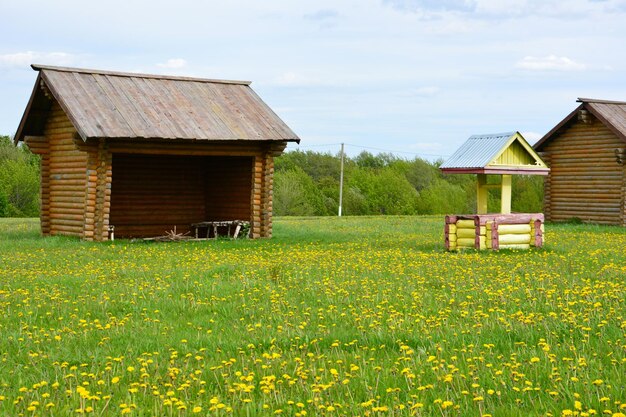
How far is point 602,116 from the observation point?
1314 inches

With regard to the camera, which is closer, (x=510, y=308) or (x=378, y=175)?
(x=510, y=308)

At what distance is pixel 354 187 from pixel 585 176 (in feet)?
177

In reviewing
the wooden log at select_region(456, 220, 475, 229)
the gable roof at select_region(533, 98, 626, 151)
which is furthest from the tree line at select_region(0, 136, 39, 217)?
the wooden log at select_region(456, 220, 475, 229)

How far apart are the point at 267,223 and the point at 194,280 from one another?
40.7ft

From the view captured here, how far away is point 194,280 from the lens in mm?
13859

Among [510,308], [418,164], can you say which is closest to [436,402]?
[510,308]

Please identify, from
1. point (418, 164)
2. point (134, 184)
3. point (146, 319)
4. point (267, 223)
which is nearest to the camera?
point (146, 319)

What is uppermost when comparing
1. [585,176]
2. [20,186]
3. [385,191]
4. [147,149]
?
[385,191]

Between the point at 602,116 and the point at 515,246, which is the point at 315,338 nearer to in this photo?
the point at 515,246

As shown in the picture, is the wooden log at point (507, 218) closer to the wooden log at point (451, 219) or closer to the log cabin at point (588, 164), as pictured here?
the wooden log at point (451, 219)

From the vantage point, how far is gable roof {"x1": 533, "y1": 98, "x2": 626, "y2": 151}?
107ft

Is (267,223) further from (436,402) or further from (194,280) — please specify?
(436,402)

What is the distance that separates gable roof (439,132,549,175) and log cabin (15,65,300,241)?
6.23 metres

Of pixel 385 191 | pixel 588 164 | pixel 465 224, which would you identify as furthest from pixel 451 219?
pixel 385 191
